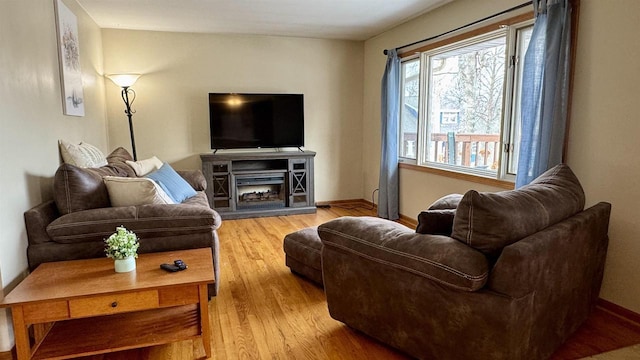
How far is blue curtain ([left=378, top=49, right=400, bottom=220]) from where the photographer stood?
4.79 metres

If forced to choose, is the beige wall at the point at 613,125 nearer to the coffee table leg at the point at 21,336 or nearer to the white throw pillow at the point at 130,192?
the white throw pillow at the point at 130,192

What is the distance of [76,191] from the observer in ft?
7.93

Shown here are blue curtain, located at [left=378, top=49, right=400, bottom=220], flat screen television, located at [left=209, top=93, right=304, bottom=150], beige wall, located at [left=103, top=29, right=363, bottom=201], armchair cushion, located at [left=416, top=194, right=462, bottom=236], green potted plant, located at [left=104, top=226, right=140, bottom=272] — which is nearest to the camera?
armchair cushion, located at [left=416, top=194, right=462, bottom=236]

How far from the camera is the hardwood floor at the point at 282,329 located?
80.8 inches

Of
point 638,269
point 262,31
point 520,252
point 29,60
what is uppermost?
point 262,31

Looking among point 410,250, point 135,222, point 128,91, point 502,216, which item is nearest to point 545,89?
point 502,216

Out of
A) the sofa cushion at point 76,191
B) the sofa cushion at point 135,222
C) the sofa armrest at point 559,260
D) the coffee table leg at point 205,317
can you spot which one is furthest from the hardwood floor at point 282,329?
the sofa cushion at point 76,191

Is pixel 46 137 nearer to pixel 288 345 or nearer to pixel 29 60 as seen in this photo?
pixel 29 60

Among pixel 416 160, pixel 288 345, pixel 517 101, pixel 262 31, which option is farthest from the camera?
pixel 262 31

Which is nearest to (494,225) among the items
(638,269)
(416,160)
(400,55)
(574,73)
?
(638,269)

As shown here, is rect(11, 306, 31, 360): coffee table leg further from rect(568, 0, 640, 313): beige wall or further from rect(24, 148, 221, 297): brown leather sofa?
rect(568, 0, 640, 313): beige wall

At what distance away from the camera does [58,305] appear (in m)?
1.76

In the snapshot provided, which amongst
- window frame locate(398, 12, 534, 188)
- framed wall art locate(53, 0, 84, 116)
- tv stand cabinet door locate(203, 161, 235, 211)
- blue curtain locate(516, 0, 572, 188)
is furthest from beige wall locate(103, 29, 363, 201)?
blue curtain locate(516, 0, 572, 188)

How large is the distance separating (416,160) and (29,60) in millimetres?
3708
